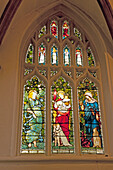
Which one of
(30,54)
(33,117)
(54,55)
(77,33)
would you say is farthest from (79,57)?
(33,117)

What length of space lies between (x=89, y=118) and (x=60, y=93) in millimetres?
877

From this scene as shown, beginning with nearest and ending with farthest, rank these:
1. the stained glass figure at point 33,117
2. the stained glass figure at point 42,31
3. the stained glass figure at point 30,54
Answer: the stained glass figure at point 33,117 < the stained glass figure at point 30,54 < the stained glass figure at point 42,31

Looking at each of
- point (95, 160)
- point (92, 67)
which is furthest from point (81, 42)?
point (95, 160)

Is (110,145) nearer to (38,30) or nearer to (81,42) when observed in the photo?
(81,42)

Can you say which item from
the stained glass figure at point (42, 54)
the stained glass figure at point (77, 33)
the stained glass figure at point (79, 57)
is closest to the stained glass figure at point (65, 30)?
the stained glass figure at point (77, 33)

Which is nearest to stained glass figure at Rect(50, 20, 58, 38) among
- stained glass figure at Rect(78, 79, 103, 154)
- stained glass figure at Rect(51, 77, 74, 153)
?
stained glass figure at Rect(51, 77, 74, 153)

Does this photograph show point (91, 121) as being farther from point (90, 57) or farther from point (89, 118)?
point (90, 57)

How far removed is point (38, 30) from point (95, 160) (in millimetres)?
3591

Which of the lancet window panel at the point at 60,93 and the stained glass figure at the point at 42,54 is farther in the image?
the stained glass figure at the point at 42,54

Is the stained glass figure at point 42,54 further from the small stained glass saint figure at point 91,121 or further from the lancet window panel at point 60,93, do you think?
the small stained glass saint figure at point 91,121

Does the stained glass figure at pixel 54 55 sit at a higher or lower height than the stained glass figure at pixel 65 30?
lower

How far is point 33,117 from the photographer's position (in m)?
5.70

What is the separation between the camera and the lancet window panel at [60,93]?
5500 mm

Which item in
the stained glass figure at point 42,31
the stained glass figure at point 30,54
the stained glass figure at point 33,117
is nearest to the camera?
the stained glass figure at point 33,117
